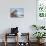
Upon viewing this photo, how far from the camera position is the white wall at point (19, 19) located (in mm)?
7336

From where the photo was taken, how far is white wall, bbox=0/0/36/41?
289 inches

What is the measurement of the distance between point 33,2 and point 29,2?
0.18m

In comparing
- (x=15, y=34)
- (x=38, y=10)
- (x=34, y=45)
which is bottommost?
(x=34, y=45)

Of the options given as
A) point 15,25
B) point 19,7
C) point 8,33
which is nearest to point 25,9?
point 19,7

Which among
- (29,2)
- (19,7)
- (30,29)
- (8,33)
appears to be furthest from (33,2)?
(8,33)

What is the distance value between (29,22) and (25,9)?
606mm

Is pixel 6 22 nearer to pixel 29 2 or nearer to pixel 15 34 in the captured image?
pixel 15 34

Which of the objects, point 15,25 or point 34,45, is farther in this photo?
point 15,25

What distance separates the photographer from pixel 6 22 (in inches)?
291

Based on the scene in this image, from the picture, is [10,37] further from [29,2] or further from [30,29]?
[29,2]

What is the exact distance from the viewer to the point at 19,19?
7402mm

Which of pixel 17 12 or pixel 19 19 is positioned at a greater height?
pixel 17 12

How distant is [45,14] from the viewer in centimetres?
742

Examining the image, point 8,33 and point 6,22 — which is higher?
point 6,22
